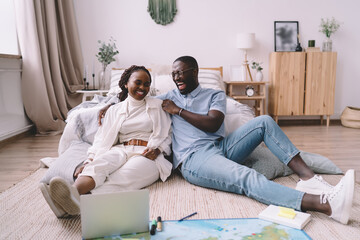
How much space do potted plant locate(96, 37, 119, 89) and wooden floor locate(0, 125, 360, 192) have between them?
1.00 metres

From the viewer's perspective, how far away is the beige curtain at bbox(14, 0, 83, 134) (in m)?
3.28

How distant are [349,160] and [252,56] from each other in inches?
83.5

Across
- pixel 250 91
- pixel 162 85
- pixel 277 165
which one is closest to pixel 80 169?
pixel 277 165

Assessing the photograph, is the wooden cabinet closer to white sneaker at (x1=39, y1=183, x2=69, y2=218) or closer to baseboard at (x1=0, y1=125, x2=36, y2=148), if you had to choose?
baseboard at (x1=0, y1=125, x2=36, y2=148)

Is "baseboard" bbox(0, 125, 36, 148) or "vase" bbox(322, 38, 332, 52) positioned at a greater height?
"vase" bbox(322, 38, 332, 52)

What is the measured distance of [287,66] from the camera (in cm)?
398

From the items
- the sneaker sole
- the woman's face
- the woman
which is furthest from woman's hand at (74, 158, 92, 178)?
the sneaker sole

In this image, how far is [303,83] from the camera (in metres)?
4.02

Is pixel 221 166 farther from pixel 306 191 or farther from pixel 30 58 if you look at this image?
pixel 30 58

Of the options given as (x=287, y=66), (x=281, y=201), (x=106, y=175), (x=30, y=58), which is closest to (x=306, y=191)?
(x=281, y=201)

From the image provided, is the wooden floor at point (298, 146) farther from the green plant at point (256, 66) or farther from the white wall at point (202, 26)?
the white wall at point (202, 26)

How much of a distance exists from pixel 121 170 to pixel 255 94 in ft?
9.68

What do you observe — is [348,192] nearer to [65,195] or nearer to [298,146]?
[65,195]

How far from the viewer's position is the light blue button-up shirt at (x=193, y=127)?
183cm
